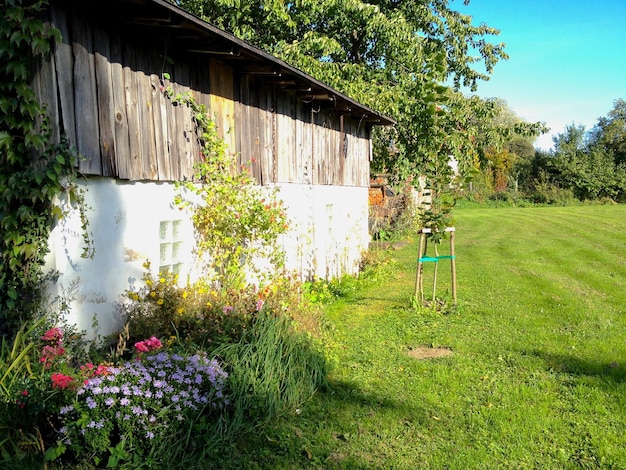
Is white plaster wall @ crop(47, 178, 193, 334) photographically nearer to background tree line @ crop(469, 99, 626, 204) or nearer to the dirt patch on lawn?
the dirt patch on lawn

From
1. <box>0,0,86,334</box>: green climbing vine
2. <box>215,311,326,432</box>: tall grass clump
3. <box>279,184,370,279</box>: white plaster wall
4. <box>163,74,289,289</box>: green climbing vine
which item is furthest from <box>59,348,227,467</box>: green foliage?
<box>279,184,370,279</box>: white plaster wall

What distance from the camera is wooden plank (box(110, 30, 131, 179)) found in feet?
15.1

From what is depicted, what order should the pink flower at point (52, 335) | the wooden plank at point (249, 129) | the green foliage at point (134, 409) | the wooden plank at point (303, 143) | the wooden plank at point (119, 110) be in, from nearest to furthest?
the green foliage at point (134, 409), the pink flower at point (52, 335), the wooden plank at point (119, 110), the wooden plank at point (249, 129), the wooden plank at point (303, 143)

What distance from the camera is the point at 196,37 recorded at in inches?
204

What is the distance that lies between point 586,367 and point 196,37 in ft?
17.6

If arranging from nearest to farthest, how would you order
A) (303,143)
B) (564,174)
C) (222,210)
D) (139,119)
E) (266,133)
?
1. (139,119)
2. (222,210)
3. (266,133)
4. (303,143)
5. (564,174)

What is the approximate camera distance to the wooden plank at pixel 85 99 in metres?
4.19

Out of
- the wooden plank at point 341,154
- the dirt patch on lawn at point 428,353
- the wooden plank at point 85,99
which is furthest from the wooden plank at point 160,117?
the wooden plank at point 341,154

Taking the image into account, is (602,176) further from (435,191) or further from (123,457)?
(123,457)

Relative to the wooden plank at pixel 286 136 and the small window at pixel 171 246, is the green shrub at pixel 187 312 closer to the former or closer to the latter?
the small window at pixel 171 246

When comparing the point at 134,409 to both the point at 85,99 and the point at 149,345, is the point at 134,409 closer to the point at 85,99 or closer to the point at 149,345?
the point at 149,345

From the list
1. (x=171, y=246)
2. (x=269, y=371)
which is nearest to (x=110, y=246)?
(x=171, y=246)

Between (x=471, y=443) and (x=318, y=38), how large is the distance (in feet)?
41.7

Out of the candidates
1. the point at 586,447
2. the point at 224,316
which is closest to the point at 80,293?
the point at 224,316
